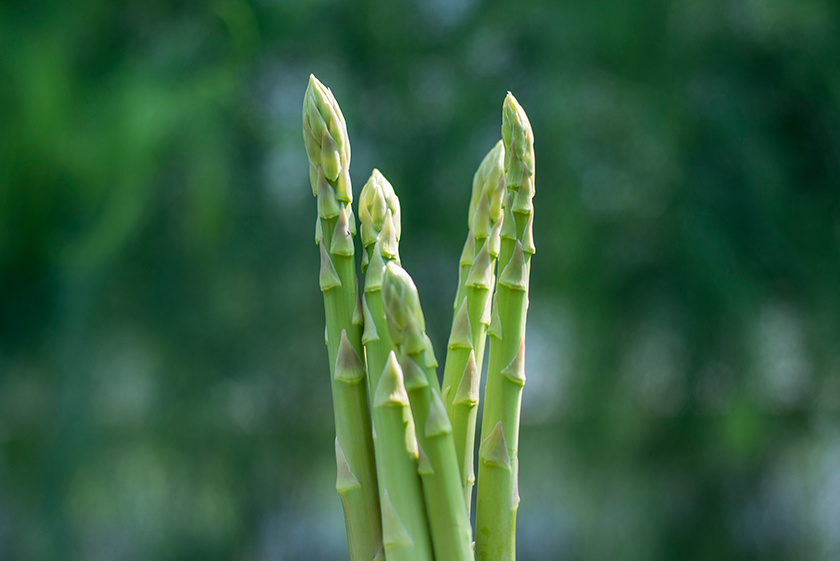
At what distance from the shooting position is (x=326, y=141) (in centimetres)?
29

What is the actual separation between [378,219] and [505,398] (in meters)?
0.11

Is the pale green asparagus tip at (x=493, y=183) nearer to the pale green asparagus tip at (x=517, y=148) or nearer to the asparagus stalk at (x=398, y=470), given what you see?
the pale green asparagus tip at (x=517, y=148)

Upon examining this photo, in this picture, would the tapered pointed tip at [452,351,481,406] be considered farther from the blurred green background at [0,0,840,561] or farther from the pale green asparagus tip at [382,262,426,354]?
the blurred green background at [0,0,840,561]

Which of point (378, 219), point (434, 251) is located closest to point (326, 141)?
point (378, 219)

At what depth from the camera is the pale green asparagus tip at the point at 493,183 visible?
0.97 feet

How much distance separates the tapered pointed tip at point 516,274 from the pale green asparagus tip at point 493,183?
0.04 metres

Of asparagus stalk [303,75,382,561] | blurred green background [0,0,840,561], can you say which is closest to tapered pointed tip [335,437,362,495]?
asparagus stalk [303,75,382,561]

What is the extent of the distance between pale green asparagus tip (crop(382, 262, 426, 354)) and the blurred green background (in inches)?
33.3

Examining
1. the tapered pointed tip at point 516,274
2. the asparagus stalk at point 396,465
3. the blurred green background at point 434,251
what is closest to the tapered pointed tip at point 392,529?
the asparagus stalk at point 396,465

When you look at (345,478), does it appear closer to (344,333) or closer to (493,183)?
(344,333)

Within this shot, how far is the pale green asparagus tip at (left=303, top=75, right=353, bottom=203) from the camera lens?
287 millimetres

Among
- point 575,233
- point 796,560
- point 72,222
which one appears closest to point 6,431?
point 72,222

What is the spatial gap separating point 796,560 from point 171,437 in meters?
1.22

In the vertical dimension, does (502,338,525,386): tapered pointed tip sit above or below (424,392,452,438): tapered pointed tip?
above
